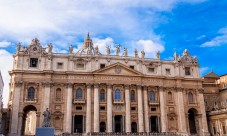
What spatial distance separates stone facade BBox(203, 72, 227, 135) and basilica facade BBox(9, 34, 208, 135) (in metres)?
2.34

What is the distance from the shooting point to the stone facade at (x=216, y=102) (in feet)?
157

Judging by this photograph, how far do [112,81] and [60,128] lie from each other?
41.9ft

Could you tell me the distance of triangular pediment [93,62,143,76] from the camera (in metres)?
47.5

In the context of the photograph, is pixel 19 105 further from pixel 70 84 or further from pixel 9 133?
pixel 70 84

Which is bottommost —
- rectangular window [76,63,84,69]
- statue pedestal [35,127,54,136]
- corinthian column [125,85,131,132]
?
statue pedestal [35,127,54,136]

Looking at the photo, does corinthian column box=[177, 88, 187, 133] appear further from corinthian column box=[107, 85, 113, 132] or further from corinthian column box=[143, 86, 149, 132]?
corinthian column box=[107, 85, 113, 132]

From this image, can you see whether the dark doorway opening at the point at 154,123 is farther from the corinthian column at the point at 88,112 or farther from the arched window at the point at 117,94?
the corinthian column at the point at 88,112

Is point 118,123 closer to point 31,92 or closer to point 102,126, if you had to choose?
point 102,126

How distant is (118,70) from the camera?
48.3m

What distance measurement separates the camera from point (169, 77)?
50812mm

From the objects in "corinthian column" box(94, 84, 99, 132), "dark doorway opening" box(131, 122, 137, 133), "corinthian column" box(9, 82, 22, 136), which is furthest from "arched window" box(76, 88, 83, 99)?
"dark doorway opening" box(131, 122, 137, 133)

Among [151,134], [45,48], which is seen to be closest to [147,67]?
[151,134]

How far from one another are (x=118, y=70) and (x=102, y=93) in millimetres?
5435

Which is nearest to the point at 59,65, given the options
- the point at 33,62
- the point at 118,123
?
the point at 33,62
